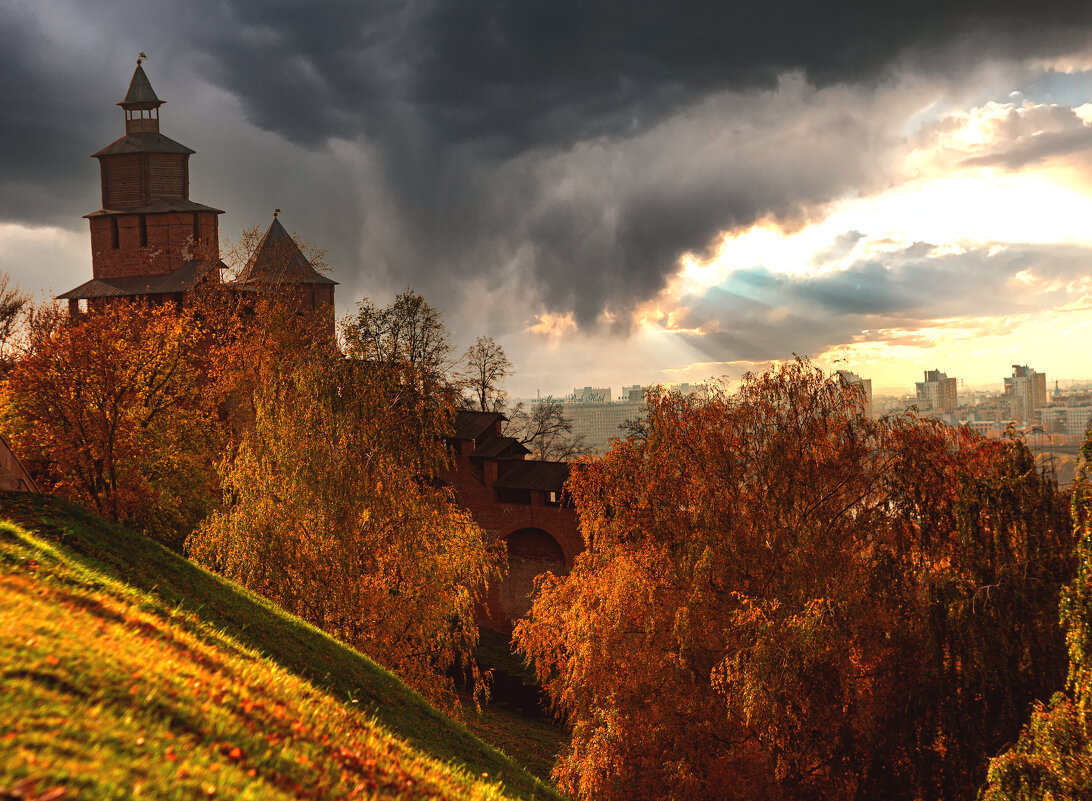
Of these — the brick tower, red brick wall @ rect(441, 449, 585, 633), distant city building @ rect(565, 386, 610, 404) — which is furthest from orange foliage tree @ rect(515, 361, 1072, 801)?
distant city building @ rect(565, 386, 610, 404)

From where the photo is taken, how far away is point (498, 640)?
3253cm

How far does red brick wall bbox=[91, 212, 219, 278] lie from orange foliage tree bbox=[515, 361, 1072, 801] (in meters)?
39.2

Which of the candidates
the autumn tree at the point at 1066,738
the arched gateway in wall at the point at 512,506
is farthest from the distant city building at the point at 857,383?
the arched gateway in wall at the point at 512,506

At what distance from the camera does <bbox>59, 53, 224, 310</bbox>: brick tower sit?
46156mm

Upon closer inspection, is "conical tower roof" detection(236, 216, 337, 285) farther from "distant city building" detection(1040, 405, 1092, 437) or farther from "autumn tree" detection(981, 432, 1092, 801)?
"distant city building" detection(1040, 405, 1092, 437)

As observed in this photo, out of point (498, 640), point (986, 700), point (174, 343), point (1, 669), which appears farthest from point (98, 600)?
point (498, 640)

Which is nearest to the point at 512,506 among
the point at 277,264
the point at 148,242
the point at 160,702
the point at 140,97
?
the point at 277,264

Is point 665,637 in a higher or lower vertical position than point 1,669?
lower

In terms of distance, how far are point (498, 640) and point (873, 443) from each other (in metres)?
21.4

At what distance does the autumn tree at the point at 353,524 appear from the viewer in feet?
52.5

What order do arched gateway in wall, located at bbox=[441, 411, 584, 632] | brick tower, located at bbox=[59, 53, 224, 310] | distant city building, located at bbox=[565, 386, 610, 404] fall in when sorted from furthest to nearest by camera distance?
distant city building, located at bbox=[565, 386, 610, 404] < brick tower, located at bbox=[59, 53, 224, 310] < arched gateway in wall, located at bbox=[441, 411, 584, 632]

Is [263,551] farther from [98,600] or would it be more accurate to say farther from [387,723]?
[98,600]

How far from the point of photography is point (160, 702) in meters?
5.04

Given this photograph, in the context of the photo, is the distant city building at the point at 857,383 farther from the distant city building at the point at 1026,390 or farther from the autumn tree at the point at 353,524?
the distant city building at the point at 1026,390
